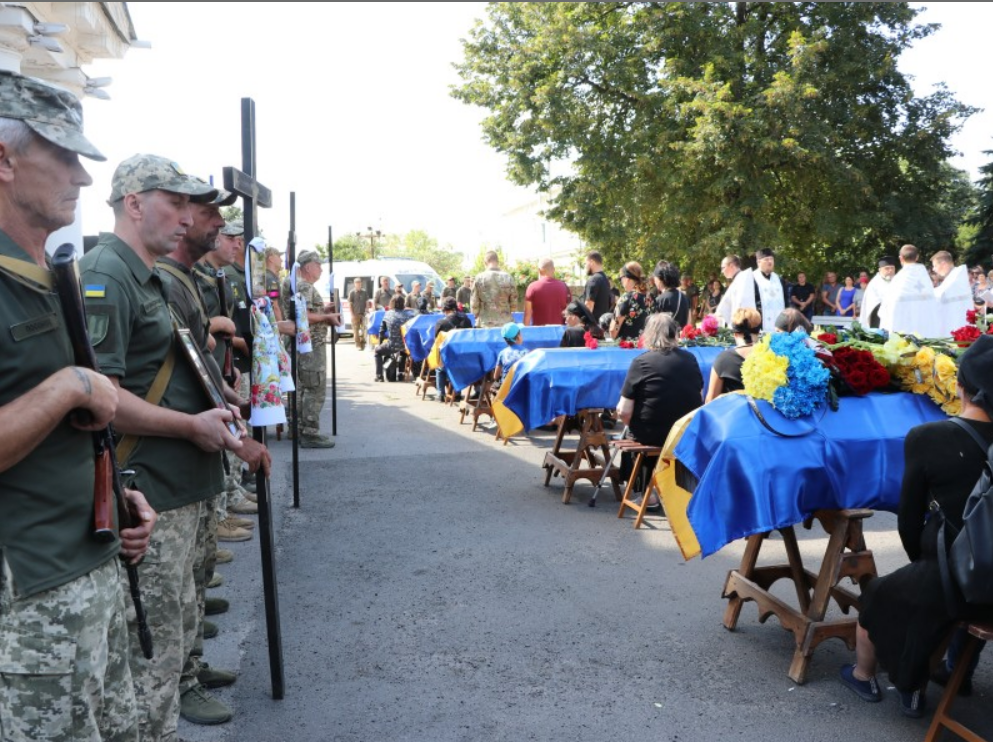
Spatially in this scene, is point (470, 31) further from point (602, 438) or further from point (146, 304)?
point (146, 304)

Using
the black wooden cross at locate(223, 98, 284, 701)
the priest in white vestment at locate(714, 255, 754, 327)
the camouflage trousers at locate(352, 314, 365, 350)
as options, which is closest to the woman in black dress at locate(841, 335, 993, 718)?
the black wooden cross at locate(223, 98, 284, 701)

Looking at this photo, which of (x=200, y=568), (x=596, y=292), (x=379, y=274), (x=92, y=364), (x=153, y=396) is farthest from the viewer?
(x=379, y=274)

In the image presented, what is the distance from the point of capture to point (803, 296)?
22125 mm

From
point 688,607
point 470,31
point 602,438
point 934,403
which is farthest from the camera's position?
point 470,31

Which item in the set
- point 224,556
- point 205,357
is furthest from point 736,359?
point 205,357

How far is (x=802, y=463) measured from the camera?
13.7ft

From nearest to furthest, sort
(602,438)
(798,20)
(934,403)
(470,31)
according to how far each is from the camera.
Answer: (934,403) → (602,438) → (798,20) → (470,31)

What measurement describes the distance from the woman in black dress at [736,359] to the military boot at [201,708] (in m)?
3.89

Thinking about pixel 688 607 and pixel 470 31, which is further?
pixel 470 31

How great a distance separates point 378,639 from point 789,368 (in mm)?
2569

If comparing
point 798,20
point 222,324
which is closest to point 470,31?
point 798,20

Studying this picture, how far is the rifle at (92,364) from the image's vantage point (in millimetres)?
1967

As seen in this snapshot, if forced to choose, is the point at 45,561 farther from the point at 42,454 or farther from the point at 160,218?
the point at 160,218

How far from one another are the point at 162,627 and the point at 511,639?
2.16m
